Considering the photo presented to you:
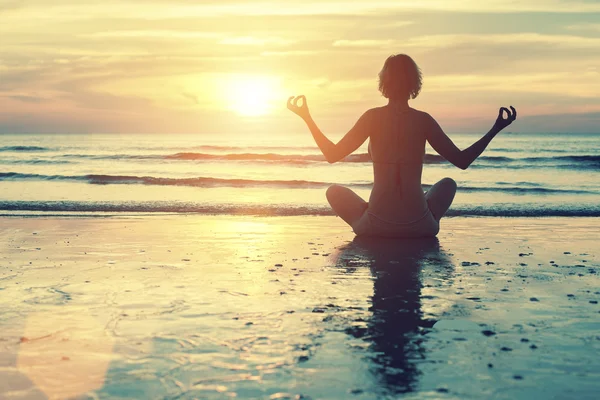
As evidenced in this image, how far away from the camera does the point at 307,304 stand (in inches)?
181

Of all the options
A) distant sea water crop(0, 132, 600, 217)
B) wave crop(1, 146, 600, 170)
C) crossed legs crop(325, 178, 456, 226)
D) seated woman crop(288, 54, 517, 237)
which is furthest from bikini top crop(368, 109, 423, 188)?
wave crop(1, 146, 600, 170)

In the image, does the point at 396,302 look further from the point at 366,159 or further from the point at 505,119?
the point at 366,159

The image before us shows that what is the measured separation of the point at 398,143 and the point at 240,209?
5772 mm

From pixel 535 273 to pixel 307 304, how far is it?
7.69 feet

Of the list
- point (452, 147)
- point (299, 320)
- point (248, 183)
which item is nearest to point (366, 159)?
point (248, 183)

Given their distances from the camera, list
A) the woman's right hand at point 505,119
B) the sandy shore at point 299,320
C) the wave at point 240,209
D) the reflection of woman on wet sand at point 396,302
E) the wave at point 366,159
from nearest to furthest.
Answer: the sandy shore at point 299,320
the reflection of woman on wet sand at point 396,302
the woman's right hand at point 505,119
the wave at point 240,209
the wave at point 366,159

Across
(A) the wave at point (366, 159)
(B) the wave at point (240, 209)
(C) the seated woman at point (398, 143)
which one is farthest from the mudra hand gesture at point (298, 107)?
(A) the wave at point (366, 159)

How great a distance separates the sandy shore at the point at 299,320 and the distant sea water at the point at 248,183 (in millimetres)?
5226

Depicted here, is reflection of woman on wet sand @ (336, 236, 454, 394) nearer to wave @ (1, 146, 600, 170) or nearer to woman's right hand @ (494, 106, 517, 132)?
woman's right hand @ (494, 106, 517, 132)

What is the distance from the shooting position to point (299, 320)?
4152 mm

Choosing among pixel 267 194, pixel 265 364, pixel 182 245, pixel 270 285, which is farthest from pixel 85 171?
pixel 265 364

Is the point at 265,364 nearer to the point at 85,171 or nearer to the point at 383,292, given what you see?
the point at 383,292

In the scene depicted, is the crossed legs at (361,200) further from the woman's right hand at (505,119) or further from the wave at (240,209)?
the wave at (240,209)

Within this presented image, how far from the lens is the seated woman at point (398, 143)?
6.89m
